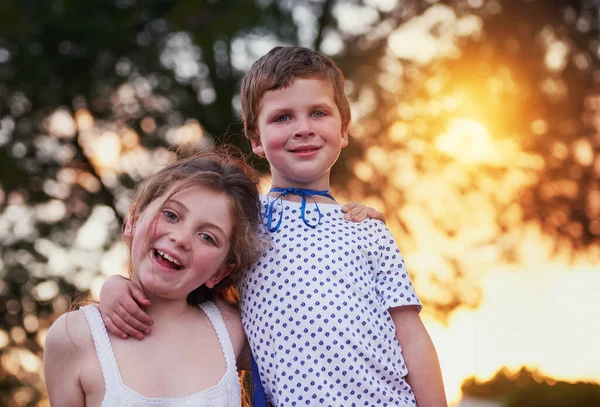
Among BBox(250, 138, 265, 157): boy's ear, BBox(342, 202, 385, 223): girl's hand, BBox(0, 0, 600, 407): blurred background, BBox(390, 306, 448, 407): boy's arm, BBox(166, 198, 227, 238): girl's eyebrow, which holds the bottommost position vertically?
BBox(390, 306, 448, 407): boy's arm

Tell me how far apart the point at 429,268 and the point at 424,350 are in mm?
7769

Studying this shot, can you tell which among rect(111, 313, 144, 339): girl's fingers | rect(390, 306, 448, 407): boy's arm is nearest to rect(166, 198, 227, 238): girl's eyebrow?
rect(111, 313, 144, 339): girl's fingers

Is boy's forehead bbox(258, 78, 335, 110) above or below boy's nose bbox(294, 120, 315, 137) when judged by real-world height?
above

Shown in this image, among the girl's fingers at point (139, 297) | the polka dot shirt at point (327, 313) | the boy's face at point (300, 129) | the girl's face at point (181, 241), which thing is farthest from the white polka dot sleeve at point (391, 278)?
the girl's fingers at point (139, 297)

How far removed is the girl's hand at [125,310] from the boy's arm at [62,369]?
5.3 inches

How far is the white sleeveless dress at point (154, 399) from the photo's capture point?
2539 millimetres

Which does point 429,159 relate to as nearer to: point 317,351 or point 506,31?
point 506,31

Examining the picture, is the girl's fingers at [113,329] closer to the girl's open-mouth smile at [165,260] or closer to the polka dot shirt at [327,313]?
the girl's open-mouth smile at [165,260]

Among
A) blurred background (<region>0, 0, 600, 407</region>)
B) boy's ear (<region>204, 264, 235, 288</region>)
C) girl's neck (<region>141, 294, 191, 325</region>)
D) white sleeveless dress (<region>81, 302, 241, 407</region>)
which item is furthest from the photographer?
blurred background (<region>0, 0, 600, 407</region>)

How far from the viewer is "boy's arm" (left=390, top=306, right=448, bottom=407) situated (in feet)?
9.20

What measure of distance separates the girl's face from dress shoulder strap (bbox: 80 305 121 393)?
18 cm

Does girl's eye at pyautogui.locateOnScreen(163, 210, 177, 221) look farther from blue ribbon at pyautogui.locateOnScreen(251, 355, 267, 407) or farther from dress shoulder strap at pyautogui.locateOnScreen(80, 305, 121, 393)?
blue ribbon at pyautogui.locateOnScreen(251, 355, 267, 407)

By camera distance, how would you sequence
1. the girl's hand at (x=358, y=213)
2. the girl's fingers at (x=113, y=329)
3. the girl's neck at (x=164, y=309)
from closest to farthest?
the girl's fingers at (x=113, y=329) < the girl's neck at (x=164, y=309) < the girl's hand at (x=358, y=213)

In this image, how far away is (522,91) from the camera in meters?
10.1
